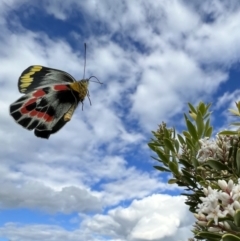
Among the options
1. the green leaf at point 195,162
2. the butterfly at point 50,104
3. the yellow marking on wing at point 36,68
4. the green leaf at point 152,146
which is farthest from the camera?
the yellow marking on wing at point 36,68

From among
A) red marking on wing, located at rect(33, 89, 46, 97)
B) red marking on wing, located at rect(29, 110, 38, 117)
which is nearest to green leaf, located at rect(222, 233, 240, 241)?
red marking on wing, located at rect(29, 110, 38, 117)

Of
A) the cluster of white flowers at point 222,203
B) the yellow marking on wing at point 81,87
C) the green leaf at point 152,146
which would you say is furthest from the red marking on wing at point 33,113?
the cluster of white flowers at point 222,203

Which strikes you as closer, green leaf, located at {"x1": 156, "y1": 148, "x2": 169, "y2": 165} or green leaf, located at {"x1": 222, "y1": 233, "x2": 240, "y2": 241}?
green leaf, located at {"x1": 222, "y1": 233, "x2": 240, "y2": 241}

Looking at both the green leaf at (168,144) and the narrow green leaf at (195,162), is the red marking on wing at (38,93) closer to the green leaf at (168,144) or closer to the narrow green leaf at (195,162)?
the green leaf at (168,144)

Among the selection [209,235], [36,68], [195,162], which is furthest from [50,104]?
[209,235]

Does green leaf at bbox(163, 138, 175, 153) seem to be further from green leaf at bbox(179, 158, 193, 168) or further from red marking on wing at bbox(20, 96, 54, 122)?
red marking on wing at bbox(20, 96, 54, 122)

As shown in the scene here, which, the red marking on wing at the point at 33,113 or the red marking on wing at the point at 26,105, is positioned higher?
the red marking on wing at the point at 26,105

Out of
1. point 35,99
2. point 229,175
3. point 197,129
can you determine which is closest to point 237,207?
point 229,175

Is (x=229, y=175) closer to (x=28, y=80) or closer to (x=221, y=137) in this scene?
(x=221, y=137)
